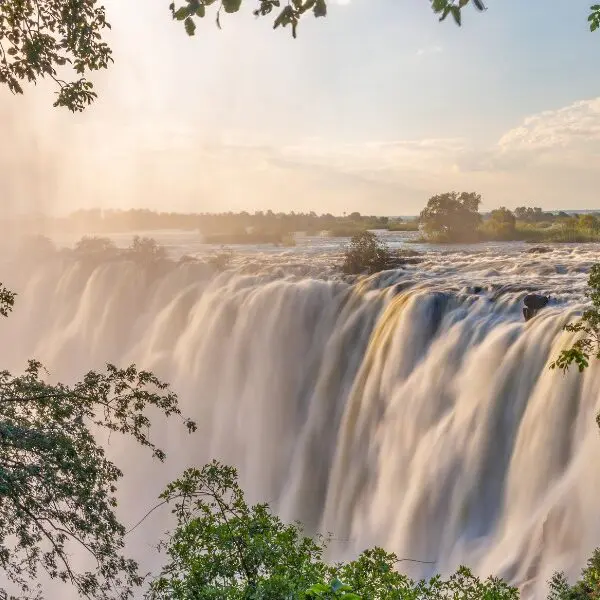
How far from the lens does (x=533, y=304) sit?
58.0 ft

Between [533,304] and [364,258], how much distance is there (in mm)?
11202

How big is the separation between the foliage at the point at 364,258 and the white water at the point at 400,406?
1.14m

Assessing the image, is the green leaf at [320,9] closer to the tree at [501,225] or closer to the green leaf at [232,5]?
the green leaf at [232,5]

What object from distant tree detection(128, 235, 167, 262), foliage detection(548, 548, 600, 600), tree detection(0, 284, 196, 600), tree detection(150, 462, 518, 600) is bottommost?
foliage detection(548, 548, 600, 600)

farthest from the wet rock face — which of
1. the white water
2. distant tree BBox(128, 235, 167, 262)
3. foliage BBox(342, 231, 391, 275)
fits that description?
distant tree BBox(128, 235, 167, 262)

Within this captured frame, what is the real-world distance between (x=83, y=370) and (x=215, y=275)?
1209 cm

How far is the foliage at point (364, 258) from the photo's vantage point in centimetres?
2786

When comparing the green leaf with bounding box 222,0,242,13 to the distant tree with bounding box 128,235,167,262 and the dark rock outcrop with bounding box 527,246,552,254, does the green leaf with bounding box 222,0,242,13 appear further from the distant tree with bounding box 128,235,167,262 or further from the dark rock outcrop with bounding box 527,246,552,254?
the distant tree with bounding box 128,235,167,262

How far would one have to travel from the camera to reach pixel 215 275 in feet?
113

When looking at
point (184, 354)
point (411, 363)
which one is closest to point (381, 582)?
point (411, 363)

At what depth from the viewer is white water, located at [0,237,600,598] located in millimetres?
13844

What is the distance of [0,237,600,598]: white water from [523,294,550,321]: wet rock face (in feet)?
0.90

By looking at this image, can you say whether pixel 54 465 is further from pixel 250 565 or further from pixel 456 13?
pixel 456 13

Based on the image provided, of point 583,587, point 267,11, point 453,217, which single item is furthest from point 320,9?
point 453,217
